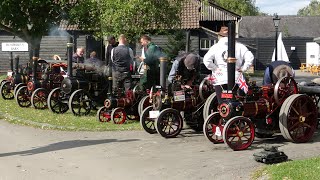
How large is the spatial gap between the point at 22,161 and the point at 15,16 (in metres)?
8.83

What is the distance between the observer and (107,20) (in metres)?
14.1

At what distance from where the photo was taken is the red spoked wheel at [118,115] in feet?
36.5

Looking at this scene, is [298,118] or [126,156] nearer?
[126,156]

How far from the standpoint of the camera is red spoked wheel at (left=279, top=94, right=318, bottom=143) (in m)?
8.08

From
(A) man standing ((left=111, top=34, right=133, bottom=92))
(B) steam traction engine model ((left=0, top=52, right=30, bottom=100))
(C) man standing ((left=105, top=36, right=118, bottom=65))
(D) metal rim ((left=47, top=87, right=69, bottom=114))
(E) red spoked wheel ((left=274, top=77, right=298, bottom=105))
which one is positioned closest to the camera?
(E) red spoked wheel ((left=274, top=77, right=298, bottom=105))

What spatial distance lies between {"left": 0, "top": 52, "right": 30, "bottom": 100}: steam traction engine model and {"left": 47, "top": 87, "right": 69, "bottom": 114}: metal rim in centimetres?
231

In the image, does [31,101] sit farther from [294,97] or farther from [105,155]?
[294,97]

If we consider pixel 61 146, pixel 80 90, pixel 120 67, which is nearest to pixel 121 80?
pixel 120 67

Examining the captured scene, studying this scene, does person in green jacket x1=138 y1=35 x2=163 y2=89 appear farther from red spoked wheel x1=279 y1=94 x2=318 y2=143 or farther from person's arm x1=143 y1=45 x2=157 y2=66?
red spoked wheel x1=279 y1=94 x2=318 y2=143

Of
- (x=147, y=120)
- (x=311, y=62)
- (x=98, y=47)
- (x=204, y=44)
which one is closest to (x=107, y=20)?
(x=147, y=120)

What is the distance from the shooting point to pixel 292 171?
5906mm

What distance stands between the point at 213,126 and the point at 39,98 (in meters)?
6.79

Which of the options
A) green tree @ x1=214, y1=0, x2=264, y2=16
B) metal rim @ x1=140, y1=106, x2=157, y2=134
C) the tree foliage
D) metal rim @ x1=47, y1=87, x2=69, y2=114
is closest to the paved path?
metal rim @ x1=140, y1=106, x2=157, y2=134

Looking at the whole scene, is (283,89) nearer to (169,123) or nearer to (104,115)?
(169,123)
